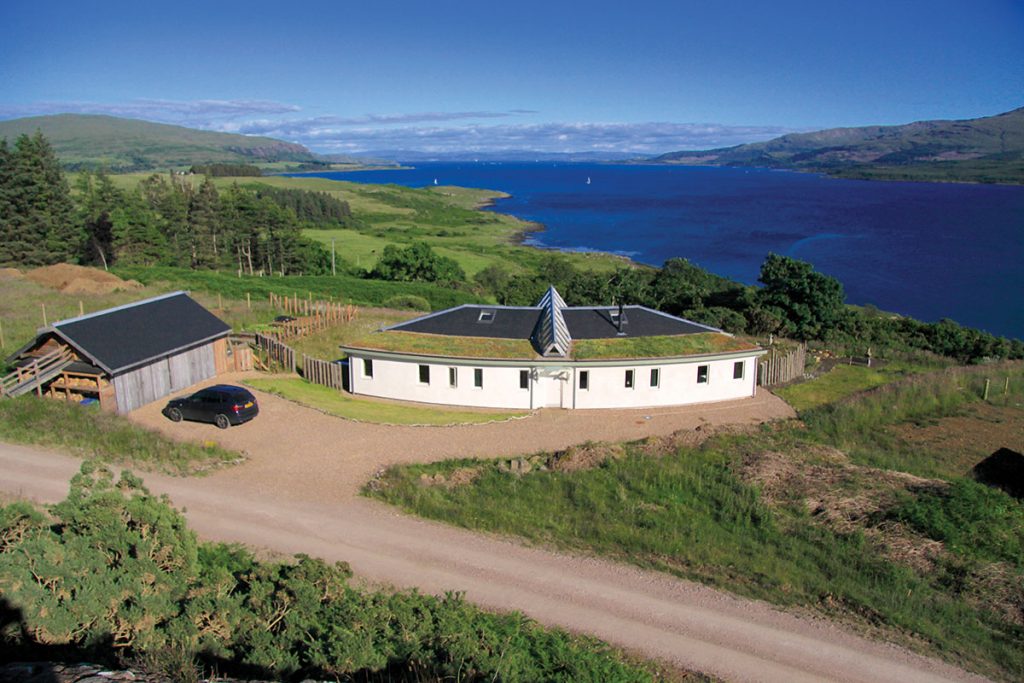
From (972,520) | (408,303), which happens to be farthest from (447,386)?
(408,303)

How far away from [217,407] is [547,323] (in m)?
12.7

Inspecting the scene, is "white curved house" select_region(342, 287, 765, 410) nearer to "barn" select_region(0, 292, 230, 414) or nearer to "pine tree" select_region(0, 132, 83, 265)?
"barn" select_region(0, 292, 230, 414)

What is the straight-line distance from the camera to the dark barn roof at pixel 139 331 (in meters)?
26.6

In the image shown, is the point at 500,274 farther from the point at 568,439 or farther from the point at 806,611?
the point at 806,611

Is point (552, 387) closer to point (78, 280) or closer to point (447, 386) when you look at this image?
point (447, 386)

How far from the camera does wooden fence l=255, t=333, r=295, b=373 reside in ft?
110

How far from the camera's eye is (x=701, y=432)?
25.7 meters

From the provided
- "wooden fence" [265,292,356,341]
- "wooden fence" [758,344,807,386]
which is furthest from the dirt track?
"wooden fence" [265,292,356,341]

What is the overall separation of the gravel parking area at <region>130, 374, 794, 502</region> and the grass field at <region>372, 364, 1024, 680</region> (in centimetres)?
166

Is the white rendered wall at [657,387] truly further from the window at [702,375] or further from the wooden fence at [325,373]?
the wooden fence at [325,373]

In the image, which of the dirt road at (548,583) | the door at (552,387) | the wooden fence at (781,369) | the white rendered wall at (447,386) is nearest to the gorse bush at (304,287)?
the white rendered wall at (447,386)

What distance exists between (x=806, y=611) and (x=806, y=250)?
108 meters

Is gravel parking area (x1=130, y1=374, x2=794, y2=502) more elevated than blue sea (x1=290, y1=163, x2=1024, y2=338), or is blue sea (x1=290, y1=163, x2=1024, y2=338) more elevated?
gravel parking area (x1=130, y1=374, x2=794, y2=502)

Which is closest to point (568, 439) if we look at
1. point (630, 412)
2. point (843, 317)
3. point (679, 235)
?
point (630, 412)
